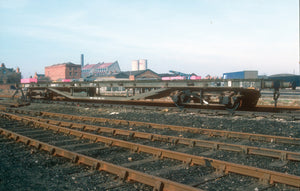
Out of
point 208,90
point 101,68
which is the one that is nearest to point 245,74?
point 208,90

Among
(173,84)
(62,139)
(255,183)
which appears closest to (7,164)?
(62,139)

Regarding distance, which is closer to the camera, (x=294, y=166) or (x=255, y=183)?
(x=255, y=183)

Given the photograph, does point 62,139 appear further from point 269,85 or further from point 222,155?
point 269,85

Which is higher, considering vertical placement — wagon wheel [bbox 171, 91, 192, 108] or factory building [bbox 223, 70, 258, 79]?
factory building [bbox 223, 70, 258, 79]

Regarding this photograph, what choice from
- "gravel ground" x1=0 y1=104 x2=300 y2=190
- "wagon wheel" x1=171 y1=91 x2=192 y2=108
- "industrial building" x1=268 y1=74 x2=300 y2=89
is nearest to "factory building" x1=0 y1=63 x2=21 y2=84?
"industrial building" x1=268 y1=74 x2=300 y2=89

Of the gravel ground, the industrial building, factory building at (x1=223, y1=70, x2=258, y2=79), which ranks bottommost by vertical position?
the gravel ground

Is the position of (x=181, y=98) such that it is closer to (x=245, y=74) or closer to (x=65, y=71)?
(x=245, y=74)

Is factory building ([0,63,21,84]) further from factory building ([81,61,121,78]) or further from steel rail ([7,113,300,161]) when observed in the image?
steel rail ([7,113,300,161])

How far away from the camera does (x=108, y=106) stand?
1573cm

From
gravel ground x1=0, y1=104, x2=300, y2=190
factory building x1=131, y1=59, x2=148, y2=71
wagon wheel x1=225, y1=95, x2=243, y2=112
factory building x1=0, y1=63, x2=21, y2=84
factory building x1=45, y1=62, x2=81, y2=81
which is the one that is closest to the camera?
gravel ground x1=0, y1=104, x2=300, y2=190

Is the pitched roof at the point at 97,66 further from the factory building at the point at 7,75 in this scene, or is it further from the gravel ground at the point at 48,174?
the gravel ground at the point at 48,174

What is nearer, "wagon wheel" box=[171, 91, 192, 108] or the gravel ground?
the gravel ground

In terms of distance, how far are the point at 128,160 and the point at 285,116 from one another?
766cm

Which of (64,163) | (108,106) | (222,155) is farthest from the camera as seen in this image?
(108,106)
